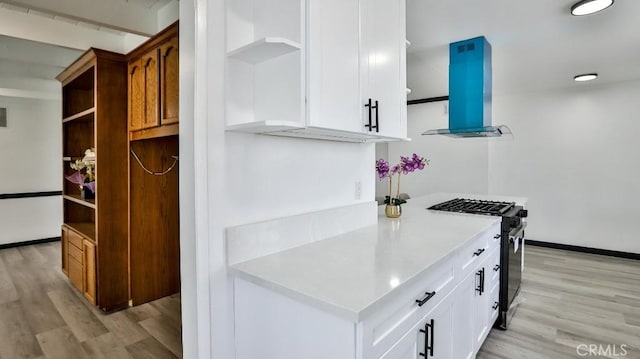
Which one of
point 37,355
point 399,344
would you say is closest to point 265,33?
point 399,344

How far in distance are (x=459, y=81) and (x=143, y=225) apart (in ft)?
10.6

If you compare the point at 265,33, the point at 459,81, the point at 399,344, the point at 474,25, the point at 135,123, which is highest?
the point at 474,25

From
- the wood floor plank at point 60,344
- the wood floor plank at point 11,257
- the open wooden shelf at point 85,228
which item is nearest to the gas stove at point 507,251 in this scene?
the wood floor plank at point 60,344

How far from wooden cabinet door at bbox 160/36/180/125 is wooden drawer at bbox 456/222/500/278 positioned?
202cm

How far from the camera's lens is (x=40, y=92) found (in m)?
5.30

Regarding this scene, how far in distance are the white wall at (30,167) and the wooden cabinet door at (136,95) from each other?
148 inches

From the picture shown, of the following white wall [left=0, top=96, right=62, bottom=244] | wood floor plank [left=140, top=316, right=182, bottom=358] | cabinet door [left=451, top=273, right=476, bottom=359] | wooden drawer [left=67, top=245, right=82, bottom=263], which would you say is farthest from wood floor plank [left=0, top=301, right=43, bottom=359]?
white wall [left=0, top=96, right=62, bottom=244]

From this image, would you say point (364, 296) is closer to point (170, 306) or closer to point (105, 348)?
point (105, 348)

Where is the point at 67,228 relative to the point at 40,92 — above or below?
below

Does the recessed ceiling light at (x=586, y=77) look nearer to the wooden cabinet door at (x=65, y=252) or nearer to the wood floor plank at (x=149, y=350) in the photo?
the wood floor plank at (x=149, y=350)

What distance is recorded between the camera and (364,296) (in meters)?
1.08

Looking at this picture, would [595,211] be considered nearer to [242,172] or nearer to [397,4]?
[397,4]

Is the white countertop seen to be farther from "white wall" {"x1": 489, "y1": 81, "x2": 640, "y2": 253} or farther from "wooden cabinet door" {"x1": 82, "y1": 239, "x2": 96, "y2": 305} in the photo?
"white wall" {"x1": 489, "y1": 81, "x2": 640, "y2": 253}

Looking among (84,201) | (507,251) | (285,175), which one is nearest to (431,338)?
(285,175)
